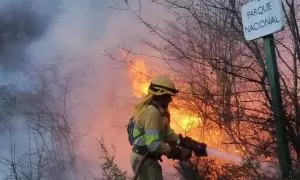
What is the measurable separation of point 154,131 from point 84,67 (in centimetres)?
846

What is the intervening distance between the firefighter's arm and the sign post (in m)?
1.02

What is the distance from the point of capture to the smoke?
11006 mm

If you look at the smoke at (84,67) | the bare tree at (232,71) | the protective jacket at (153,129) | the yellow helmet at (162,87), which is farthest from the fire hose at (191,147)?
the smoke at (84,67)

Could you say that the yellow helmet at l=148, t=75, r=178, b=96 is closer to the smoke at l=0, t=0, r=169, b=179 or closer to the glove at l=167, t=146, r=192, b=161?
the glove at l=167, t=146, r=192, b=161

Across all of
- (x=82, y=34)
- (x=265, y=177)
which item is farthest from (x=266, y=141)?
(x=82, y=34)

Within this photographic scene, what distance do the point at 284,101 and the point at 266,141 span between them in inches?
18.2

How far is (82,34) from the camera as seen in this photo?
12.9 meters

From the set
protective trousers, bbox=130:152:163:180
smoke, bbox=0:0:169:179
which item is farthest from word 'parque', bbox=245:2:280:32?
smoke, bbox=0:0:169:179

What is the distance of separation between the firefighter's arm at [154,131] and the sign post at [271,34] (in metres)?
1.02

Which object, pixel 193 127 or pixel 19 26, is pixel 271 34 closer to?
pixel 193 127

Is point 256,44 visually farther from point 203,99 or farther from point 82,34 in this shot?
point 82,34

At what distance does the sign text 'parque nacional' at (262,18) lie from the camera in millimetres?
3758

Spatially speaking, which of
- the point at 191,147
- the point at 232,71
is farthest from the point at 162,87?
the point at 232,71

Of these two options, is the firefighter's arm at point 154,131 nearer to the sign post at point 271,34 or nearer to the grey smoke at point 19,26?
the sign post at point 271,34
